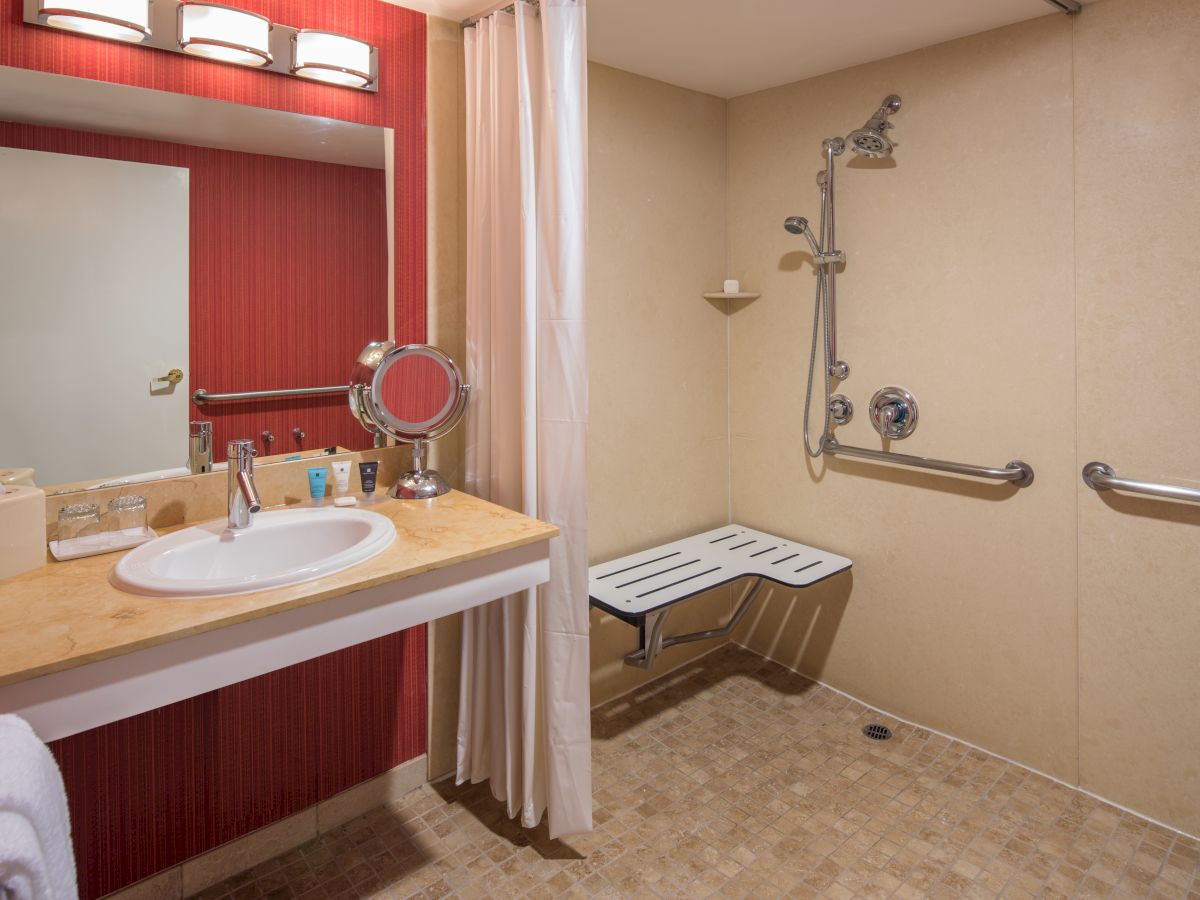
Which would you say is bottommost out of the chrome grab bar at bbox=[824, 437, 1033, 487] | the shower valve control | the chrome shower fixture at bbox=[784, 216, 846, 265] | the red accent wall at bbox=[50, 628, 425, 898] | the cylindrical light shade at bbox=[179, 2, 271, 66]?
the red accent wall at bbox=[50, 628, 425, 898]

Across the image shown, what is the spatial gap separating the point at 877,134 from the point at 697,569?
153 centimetres

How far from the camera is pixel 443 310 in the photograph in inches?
82.0

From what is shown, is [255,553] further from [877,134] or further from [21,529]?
[877,134]

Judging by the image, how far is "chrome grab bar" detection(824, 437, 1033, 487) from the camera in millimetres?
2164

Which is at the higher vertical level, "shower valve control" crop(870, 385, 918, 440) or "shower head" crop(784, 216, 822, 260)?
"shower head" crop(784, 216, 822, 260)

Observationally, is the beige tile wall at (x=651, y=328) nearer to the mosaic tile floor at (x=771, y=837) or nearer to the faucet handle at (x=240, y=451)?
the mosaic tile floor at (x=771, y=837)

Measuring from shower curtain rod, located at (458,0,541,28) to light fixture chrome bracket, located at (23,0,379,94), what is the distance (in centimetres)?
27

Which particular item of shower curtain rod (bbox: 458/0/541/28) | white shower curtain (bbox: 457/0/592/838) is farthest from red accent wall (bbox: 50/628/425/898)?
shower curtain rod (bbox: 458/0/541/28)

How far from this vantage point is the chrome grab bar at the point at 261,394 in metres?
1.72

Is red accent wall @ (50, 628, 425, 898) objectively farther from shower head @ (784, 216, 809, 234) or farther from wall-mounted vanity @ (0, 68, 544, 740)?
shower head @ (784, 216, 809, 234)

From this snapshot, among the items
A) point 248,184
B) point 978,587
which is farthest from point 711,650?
point 248,184

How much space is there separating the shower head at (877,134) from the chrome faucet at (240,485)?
2.02 metres

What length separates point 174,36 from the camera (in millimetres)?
1615

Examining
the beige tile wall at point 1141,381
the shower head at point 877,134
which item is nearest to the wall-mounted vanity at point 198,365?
the shower head at point 877,134
